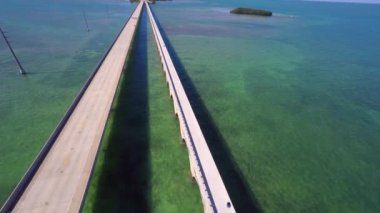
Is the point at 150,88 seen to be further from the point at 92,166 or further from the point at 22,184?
the point at 22,184

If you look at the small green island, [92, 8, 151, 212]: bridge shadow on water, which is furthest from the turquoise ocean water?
the small green island

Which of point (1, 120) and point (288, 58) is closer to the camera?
point (1, 120)

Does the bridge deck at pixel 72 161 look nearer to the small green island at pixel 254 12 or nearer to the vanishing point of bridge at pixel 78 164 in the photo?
the vanishing point of bridge at pixel 78 164

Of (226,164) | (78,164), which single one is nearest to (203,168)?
(226,164)

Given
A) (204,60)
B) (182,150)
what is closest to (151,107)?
(182,150)

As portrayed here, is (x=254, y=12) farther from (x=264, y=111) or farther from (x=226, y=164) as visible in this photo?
(x=226, y=164)

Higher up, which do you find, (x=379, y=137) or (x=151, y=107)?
(x=151, y=107)
